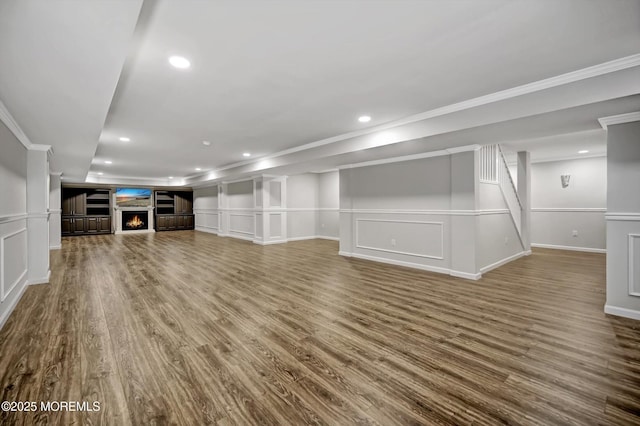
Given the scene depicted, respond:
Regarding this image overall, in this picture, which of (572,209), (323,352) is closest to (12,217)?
(323,352)

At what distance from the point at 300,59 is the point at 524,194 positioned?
6366 mm

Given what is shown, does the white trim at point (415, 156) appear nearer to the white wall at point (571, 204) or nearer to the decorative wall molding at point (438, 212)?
the decorative wall molding at point (438, 212)

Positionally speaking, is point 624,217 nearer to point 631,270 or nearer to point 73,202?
point 631,270

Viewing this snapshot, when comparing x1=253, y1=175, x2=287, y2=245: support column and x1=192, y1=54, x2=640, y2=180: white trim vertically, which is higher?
x1=192, y1=54, x2=640, y2=180: white trim

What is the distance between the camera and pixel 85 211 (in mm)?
11523

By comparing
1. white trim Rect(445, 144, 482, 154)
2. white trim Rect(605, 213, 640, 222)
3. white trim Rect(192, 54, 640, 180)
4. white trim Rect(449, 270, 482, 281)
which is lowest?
white trim Rect(449, 270, 482, 281)

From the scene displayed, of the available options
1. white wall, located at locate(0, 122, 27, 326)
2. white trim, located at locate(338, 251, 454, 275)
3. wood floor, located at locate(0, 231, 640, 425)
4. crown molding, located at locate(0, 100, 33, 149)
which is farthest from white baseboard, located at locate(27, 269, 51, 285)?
white trim, located at locate(338, 251, 454, 275)

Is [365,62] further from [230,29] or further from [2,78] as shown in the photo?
[2,78]

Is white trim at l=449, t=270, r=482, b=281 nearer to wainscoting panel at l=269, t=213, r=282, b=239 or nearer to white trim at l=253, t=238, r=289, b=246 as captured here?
white trim at l=253, t=238, r=289, b=246

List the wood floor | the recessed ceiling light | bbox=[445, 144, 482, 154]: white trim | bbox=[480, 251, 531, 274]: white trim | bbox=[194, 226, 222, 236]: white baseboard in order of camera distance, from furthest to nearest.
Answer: bbox=[194, 226, 222, 236]: white baseboard < bbox=[480, 251, 531, 274]: white trim < bbox=[445, 144, 482, 154]: white trim < the recessed ceiling light < the wood floor

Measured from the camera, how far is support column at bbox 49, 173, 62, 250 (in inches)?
303

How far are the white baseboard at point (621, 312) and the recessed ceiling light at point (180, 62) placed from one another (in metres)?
4.87

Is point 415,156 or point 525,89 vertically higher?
point 525,89

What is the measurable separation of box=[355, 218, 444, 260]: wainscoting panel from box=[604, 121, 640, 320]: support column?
7.10 ft
